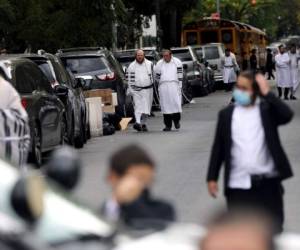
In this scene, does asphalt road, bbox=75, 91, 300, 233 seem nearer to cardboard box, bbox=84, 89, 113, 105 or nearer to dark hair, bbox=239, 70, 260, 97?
cardboard box, bbox=84, 89, 113, 105

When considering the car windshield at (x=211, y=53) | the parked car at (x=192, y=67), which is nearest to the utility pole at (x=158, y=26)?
the car windshield at (x=211, y=53)

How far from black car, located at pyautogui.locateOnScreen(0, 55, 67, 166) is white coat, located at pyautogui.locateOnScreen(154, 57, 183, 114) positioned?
551cm

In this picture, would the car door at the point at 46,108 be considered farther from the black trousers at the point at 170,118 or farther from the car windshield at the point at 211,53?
the car windshield at the point at 211,53

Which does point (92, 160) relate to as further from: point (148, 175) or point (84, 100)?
point (148, 175)

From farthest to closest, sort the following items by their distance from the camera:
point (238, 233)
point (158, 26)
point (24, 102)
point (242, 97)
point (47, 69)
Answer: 1. point (158, 26)
2. point (47, 69)
3. point (24, 102)
4. point (242, 97)
5. point (238, 233)

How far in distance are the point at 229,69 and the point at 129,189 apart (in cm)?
3565

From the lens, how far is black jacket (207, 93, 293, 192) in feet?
26.0

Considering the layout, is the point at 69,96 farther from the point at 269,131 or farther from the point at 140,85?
the point at 269,131

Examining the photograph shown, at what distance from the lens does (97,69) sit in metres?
24.3

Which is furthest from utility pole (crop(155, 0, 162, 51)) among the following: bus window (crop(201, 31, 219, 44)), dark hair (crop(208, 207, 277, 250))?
dark hair (crop(208, 207, 277, 250))

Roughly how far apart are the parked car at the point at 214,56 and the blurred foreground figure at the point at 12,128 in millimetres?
33075

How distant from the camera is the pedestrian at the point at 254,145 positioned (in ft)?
26.0

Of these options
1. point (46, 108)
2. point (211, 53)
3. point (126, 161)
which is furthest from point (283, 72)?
point (126, 161)

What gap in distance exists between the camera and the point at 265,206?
8016 mm
